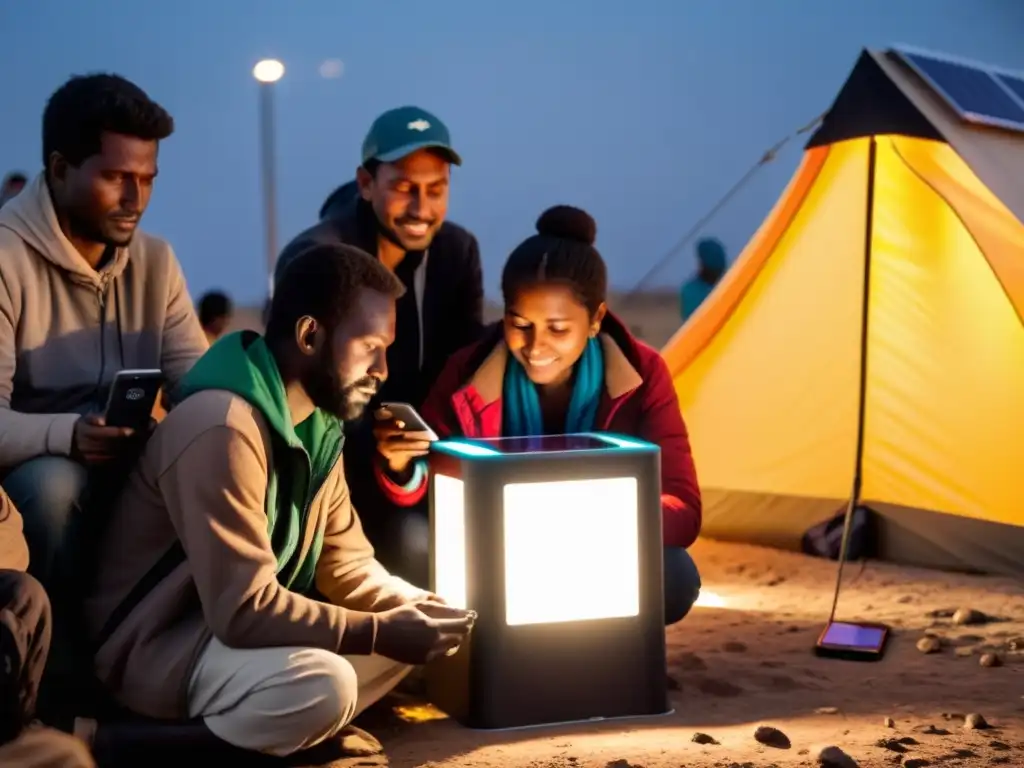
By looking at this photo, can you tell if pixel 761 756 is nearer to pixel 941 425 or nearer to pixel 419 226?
pixel 419 226

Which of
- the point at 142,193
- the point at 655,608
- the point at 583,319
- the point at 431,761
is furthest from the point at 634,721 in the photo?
the point at 142,193

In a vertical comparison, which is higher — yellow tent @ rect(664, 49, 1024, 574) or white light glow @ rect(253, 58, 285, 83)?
white light glow @ rect(253, 58, 285, 83)

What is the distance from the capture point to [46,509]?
2.52 m

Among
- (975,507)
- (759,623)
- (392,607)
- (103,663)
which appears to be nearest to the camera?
(103,663)

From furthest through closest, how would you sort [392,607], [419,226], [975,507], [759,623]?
[975,507] < [759,623] < [419,226] < [392,607]

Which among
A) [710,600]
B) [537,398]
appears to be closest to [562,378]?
[537,398]

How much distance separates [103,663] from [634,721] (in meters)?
1.09

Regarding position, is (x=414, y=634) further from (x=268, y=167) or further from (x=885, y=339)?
(x=268, y=167)

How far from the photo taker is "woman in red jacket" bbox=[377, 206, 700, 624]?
303 centimetres

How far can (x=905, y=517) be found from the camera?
4809 mm

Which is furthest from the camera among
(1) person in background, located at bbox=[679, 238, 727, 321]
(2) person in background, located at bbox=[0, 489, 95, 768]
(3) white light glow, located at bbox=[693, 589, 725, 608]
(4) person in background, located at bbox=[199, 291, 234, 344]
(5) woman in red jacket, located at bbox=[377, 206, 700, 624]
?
(4) person in background, located at bbox=[199, 291, 234, 344]

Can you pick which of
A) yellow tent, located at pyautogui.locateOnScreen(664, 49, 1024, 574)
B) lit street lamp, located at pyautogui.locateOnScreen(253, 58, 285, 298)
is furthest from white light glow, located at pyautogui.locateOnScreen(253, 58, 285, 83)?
yellow tent, located at pyautogui.locateOnScreen(664, 49, 1024, 574)

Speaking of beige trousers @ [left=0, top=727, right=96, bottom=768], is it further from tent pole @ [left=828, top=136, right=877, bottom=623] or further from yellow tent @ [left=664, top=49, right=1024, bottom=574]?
yellow tent @ [left=664, top=49, right=1024, bottom=574]

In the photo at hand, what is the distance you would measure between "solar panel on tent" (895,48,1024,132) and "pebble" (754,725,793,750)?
2443 mm
